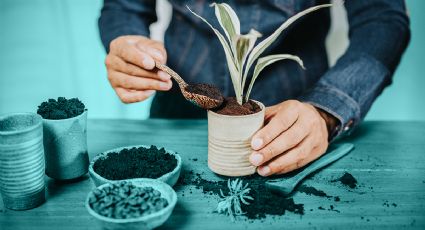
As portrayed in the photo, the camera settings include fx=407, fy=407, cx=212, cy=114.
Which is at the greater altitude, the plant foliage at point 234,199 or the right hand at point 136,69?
the right hand at point 136,69

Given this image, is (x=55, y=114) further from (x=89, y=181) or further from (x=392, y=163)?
(x=392, y=163)

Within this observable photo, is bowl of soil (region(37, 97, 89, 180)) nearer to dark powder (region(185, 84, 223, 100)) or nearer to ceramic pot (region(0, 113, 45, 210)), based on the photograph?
ceramic pot (region(0, 113, 45, 210))

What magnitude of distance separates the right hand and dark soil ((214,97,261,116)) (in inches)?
8.3

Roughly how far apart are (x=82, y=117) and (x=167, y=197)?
32 centimetres

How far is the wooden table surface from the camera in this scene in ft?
2.89

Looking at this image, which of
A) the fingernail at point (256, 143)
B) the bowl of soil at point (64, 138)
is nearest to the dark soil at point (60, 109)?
the bowl of soil at point (64, 138)

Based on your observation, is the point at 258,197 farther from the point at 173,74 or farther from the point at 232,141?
the point at 173,74

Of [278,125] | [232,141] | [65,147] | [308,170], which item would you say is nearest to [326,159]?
[308,170]

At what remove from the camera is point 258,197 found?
95 centimetres

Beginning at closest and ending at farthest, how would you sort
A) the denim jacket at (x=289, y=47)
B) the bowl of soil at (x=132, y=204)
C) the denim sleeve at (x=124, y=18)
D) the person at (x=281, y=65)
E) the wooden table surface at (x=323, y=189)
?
the bowl of soil at (x=132, y=204)
the wooden table surface at (x=323, y=189)
the person at (x=281, y=65)
the denim jacket at (x=289, y=47)
the denim sleeve at (x=124, y=18)

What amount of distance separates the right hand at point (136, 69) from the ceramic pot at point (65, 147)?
0.79ft

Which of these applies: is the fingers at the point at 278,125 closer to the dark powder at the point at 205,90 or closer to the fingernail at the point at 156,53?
the dark powder at the point at 205,90

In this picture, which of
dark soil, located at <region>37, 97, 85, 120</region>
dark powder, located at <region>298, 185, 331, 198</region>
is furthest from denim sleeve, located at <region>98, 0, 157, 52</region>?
dark powder, located at <region>298, 185, 331, 198</region>

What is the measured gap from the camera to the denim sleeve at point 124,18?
5.12 ft
